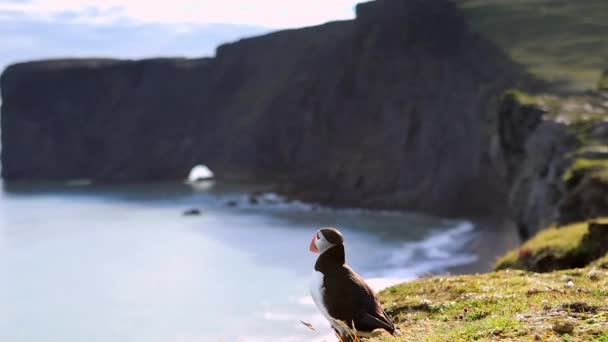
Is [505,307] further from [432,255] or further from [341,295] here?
[432,255]

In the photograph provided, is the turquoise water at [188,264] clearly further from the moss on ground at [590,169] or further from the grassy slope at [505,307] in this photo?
the moss on ground at [590,169]

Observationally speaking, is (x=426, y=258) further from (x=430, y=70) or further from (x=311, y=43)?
(x=311, y=43)

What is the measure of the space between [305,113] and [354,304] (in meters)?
86.8

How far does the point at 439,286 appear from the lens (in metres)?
10.6

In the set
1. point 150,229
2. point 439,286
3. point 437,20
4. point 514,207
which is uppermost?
point 437,20

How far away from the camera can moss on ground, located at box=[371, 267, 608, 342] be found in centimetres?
602

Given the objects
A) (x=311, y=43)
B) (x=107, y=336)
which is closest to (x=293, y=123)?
(x=311, y=43)

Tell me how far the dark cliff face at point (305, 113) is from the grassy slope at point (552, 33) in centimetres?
177

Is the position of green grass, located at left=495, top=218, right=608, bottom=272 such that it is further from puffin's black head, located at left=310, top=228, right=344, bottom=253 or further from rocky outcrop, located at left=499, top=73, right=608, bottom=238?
puffin's black head, located at left=310, top=228, right=344, bottom=253

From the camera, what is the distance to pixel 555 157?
30844mm

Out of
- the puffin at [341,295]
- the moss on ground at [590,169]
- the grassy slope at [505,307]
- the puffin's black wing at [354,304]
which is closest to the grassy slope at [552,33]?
the moss on ground at [590,169]

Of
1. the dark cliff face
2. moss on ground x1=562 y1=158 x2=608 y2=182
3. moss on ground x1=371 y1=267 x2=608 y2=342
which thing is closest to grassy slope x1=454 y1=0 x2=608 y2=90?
the dark cliff face

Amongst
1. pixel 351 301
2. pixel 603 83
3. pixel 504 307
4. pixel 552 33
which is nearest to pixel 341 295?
pixel 351 301

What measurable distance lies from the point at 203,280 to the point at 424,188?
35621 millimetres
